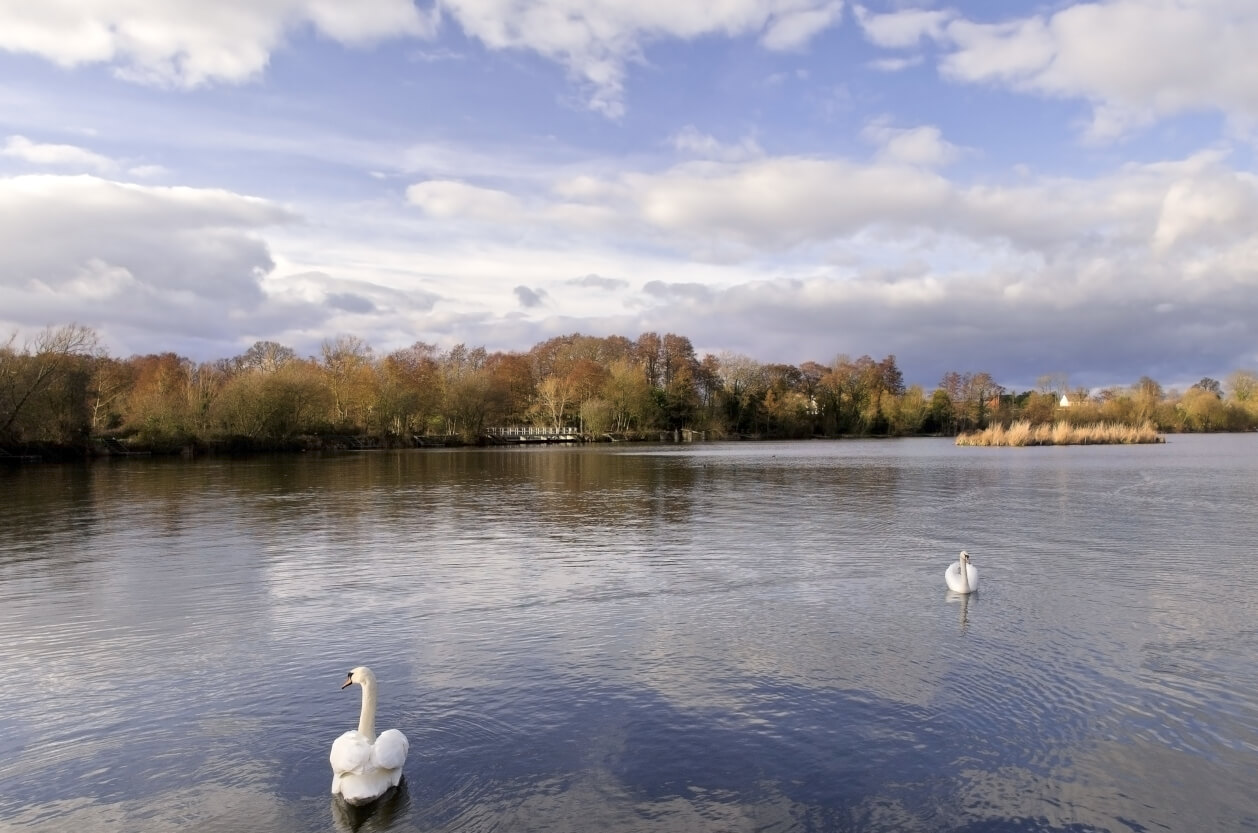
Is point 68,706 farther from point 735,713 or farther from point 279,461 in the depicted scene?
point 279,461

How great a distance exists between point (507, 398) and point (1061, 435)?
186 ft

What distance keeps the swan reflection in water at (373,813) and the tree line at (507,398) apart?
57997mm

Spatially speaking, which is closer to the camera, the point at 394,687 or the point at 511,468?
the point at 394,687

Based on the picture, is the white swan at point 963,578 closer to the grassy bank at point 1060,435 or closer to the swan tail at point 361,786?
the swan tail at point 361,786

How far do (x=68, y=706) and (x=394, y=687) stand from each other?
3.26m

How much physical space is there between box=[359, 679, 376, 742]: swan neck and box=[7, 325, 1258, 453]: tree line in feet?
189

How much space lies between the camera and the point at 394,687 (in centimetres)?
895

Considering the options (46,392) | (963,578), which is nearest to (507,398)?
(46,392)

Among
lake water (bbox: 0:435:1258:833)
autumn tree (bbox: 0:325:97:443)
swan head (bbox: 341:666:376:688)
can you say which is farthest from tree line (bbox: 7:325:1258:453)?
swan head (bbox: 341:666:376:688)

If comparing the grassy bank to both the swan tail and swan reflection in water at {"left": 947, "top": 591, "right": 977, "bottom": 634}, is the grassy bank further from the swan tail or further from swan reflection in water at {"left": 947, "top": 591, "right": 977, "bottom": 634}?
the swan tail

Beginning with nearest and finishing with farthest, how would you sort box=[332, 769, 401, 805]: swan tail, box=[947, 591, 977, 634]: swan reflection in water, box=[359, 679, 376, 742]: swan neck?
1. box=[332, 769, 401, 805]: swan tail
2. box=[359, 679, 376, 742]: swan neck
3. box=[947, 591, 977, 634]: swan reflection in water

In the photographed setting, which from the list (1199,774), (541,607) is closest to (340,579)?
(541,607)

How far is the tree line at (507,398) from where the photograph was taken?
5916cm

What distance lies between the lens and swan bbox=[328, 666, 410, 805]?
6355 mm
